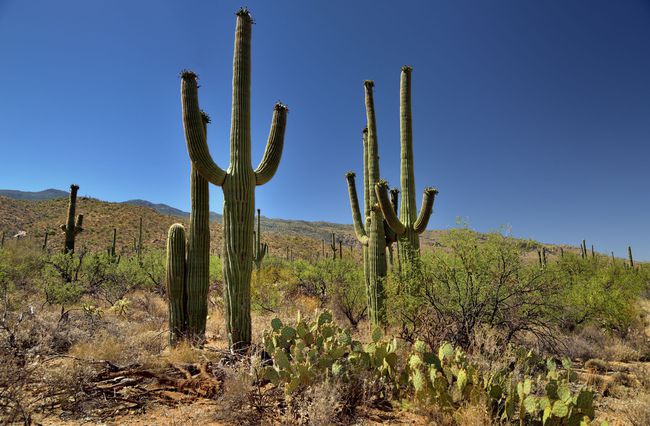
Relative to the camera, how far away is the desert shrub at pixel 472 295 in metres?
7.15

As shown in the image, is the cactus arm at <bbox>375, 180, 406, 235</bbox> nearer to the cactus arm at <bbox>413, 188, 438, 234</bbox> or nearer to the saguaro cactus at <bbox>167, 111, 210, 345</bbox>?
the cactus arm at <bbox>413, 188, 438, 234</bbox>

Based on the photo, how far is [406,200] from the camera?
1034 centimetres

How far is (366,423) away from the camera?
461 centimetres

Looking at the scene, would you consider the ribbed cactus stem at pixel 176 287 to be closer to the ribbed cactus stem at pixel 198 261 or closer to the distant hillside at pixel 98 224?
the ribbed cactus stem at pixel 198 261

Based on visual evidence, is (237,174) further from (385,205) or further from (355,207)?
(355,207)

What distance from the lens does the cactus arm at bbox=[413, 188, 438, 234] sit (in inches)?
386

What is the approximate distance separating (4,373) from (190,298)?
161 inches

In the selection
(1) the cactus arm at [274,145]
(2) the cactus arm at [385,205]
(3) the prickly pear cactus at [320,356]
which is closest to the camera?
(3) the prickly pear cactus at [320,356]

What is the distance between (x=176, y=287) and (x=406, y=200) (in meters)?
5.93

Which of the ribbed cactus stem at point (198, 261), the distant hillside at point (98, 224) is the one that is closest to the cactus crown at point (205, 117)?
the ribbed cactus stem at point (198, 261)

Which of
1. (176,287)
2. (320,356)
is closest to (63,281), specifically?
(176,287)

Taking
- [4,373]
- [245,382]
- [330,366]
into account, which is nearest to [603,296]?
[330,366]

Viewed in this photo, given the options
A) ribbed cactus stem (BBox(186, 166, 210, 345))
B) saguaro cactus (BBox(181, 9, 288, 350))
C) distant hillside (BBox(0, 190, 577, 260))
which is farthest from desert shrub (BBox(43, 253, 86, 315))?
distant hillside (BBox(0, 190, 577, 260))

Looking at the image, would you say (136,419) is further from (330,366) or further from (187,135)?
(187,135)
